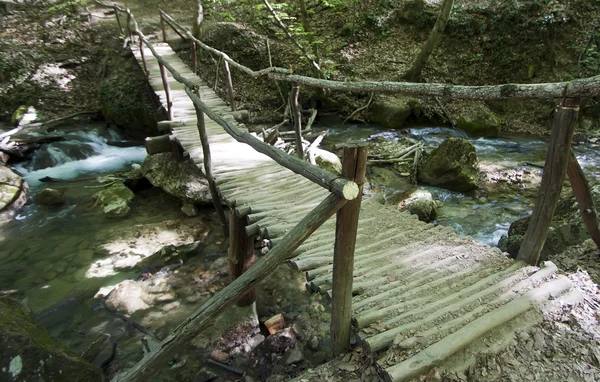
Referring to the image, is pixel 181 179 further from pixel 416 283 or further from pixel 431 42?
pixel 431 42

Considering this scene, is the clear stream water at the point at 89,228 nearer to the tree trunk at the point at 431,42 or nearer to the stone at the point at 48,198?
the stone at the point at 48,198

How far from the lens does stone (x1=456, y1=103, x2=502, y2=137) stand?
31.4ft

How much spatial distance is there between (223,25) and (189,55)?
1517mm

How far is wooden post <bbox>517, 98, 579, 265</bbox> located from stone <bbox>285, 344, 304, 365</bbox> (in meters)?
2.40

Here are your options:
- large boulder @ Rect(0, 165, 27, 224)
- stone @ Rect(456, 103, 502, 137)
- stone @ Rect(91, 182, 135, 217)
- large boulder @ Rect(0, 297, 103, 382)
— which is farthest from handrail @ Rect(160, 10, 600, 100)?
stone @ Rect(456, 103, 502, 137)

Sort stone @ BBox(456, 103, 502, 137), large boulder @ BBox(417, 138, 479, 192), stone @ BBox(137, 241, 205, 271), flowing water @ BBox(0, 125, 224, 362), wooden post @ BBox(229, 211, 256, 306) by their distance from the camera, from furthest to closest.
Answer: stone @ BBox(456, 103, 502, 137) < large boulder @ BBox(417, 138, 479, 192) < stone @ BBox(137, 241, 205, 271) < flowing water @ BBox(0, 125, 224, 362) < wooden post @ BBox(229, 211, 256, 306)

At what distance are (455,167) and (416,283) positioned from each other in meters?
4.92

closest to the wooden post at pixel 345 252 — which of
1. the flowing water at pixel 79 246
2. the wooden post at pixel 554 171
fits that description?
the wooden post at pixel 554 171

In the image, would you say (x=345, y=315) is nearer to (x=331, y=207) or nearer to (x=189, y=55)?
(x=331, y=207)

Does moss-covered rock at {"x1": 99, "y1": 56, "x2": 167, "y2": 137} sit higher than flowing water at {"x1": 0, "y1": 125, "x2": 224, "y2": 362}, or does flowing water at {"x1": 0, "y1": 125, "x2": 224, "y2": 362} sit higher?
moss-covered rock at {"x1": 99, "y1": 56, "x2": 167, "y2": 137}

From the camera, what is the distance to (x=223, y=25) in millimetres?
11992

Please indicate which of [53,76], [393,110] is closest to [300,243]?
[393,110]

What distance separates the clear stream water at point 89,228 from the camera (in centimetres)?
475

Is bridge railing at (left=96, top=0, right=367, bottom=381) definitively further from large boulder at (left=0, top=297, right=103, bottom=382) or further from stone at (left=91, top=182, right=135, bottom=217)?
stone at (left=91, top=182, right=135, bottom=217)
